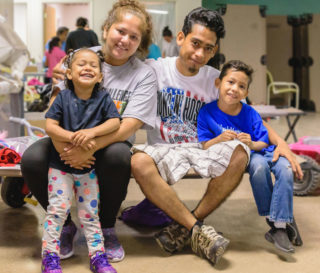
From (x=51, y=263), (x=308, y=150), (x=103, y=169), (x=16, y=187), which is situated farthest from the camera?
(x=308, y=150)

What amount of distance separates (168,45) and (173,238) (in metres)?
7.03

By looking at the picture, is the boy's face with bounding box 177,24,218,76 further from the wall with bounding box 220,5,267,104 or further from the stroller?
the stroller

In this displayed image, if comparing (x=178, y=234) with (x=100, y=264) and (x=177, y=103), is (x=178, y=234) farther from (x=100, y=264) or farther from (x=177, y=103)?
(x=177, y=103)

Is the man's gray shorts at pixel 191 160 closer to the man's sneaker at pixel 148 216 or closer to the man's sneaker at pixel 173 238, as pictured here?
the man's sneaker at pixel 173 238

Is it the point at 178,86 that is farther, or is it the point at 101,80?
the point at 178,86

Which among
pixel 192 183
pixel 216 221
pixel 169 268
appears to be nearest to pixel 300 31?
pixel 192 183

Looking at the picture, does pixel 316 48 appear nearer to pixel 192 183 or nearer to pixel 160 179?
pixel 192 183

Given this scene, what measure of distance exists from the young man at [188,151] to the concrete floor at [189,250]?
0.37 ft

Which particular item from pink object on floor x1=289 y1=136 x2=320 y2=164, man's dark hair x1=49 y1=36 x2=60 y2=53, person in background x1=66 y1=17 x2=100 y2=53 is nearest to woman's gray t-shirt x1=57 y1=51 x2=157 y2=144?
pink object on floor x1=289 y1=136 x2=320 y2=164

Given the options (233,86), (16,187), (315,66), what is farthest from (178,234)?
(315,66)

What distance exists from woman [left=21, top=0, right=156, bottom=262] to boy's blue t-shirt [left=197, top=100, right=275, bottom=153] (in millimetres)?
260

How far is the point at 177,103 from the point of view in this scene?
2.50 metres

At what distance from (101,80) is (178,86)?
43 centimetres

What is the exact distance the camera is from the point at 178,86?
2510 mm
